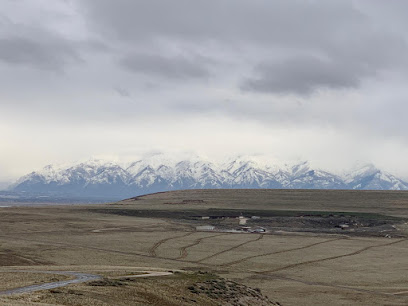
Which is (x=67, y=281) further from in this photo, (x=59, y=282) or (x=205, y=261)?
(x=205, y=261)

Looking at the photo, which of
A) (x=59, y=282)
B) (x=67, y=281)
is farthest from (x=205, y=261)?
(x=59, y=282)

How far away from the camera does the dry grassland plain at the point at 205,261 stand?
5931cm

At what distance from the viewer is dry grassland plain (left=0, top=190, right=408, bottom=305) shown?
5931cm

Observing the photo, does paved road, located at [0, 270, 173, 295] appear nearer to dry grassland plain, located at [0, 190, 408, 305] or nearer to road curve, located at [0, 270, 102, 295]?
road curve, located at [0, 270, 102, 295]

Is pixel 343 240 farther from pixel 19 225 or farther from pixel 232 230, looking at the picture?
pixel 19 225

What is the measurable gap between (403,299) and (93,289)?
42213mm

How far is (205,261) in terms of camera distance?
102 metres

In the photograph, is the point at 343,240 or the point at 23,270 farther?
the point at 343,240

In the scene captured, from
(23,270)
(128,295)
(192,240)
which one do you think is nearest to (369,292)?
(128,295)

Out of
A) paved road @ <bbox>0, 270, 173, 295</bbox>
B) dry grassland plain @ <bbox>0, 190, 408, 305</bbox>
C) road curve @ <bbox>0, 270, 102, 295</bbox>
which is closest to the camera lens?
road curve @ <bbox>0, 270, 102, 295</bbox>

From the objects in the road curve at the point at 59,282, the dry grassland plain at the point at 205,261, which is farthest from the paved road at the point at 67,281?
the dry grassland plain at the point at 205,261

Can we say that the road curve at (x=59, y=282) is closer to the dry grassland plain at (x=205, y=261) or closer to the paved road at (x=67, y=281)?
the paved road at (x=67, y=281)

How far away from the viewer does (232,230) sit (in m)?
172

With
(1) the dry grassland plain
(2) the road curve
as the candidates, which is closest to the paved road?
(2) the road curve
